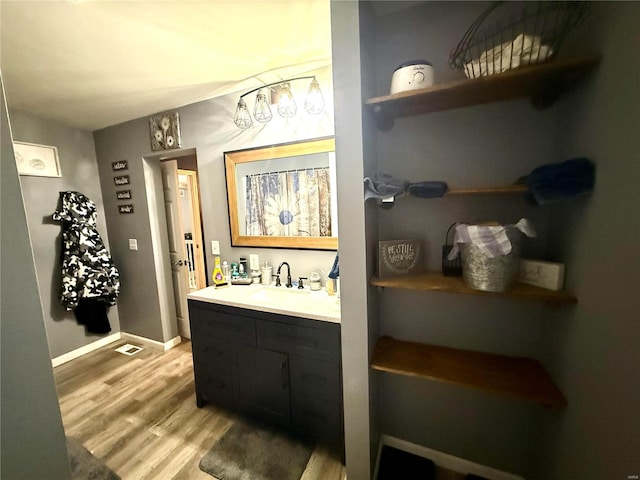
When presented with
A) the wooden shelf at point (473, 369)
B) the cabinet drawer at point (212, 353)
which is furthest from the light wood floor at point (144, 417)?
the wooden shelf at point (473, 369)

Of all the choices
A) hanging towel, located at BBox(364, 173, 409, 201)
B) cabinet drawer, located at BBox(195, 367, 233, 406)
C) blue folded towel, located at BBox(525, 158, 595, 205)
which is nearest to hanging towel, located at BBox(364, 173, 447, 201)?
hanging towel, located at BBox(364, 173, 409, 201)

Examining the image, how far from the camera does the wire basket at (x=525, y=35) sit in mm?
795

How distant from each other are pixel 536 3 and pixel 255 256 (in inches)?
79.8

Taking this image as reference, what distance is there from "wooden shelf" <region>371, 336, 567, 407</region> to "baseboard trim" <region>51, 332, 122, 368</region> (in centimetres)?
314

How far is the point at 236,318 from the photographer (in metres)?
1.57

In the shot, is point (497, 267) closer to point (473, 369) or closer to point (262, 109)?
point (473, 369)

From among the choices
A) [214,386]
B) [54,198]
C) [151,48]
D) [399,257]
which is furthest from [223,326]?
[54,198]

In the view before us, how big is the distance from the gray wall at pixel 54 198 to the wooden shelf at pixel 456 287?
3.15 meters

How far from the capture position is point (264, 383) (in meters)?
1.54

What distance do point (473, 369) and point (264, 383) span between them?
3.87 feet

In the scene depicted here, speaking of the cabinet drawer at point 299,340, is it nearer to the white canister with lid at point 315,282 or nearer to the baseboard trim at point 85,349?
the white canister with lid at point 315,282

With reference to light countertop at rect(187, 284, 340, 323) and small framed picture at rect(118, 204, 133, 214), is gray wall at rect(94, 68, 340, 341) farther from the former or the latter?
light countertop at rect(187, 284, 340, 323)

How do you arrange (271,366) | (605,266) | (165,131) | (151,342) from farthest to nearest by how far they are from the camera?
(151,342)
(165,131)
(271,366)
(605,266)

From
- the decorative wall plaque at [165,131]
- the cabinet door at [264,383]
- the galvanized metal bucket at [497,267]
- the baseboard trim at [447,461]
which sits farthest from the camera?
the decorative wall plaque at [165,131]
